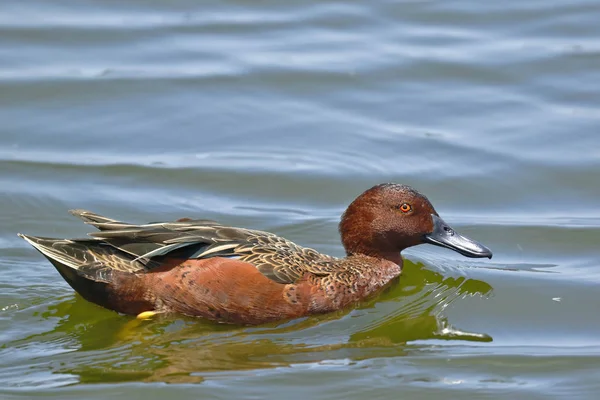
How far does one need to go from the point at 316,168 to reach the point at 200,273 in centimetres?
322

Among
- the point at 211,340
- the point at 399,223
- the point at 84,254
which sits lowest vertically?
the point at 211,340

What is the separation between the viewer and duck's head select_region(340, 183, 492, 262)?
26.6 feet

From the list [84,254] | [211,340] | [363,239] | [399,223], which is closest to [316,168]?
[363,239]

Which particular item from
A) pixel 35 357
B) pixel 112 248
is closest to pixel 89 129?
pixel 112 248

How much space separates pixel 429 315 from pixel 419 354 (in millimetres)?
800

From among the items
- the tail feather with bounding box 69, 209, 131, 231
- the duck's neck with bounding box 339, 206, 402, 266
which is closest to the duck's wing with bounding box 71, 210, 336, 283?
the tail feather with bounding box 69, 209, 131, 231

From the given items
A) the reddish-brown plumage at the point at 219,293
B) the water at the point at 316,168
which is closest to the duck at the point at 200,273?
the reddish-brown plumage at the point at 219,293

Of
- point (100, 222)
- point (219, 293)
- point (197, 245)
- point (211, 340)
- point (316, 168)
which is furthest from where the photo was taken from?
point (316, 168)

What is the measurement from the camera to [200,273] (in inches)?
293

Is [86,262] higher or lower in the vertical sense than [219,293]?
higher

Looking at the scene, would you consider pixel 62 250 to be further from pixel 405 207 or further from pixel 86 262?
pixel 405 207

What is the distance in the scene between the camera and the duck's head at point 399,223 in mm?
8117

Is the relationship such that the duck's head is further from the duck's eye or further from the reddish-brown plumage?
the reddish-brown plumage

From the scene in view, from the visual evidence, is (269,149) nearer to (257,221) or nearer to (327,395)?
(257,221)
